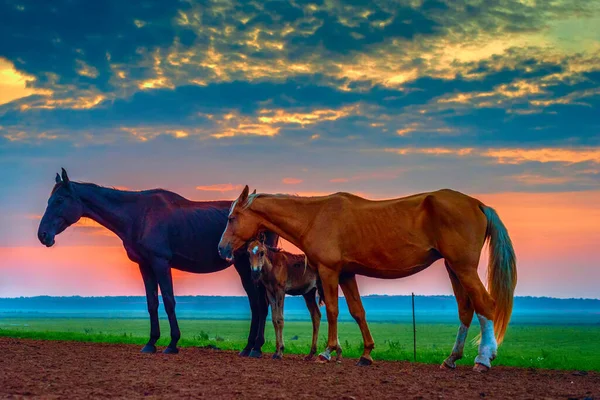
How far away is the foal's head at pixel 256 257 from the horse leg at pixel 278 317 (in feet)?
3.22

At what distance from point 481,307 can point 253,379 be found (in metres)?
4.32

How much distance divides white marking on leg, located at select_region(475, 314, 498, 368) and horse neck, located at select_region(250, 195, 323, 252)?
3851mm

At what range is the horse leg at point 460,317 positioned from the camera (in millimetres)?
14328

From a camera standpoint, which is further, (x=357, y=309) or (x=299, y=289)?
(x=299, y=289)

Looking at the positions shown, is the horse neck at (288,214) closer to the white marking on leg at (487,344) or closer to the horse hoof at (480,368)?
the white marking on leg at (487,344)

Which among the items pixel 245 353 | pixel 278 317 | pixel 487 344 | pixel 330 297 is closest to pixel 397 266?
pixel 330 297

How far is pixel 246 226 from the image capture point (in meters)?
15.6

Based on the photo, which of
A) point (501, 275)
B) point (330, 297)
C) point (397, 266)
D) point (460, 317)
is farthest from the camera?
point (330, 297)

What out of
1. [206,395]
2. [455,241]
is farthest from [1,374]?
[455,241]

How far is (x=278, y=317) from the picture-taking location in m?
16.0

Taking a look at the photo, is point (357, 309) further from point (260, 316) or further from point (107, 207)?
point (107, 207)

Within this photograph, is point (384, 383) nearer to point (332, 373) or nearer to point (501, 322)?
point (332, 373)

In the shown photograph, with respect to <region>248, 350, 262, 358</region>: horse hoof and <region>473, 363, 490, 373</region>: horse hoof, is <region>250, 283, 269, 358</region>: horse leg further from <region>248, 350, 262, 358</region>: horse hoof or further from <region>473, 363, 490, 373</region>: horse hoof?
<region>473, 363, 490, 373</region>: horse hoof

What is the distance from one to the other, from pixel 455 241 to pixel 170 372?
5503 millimetres
